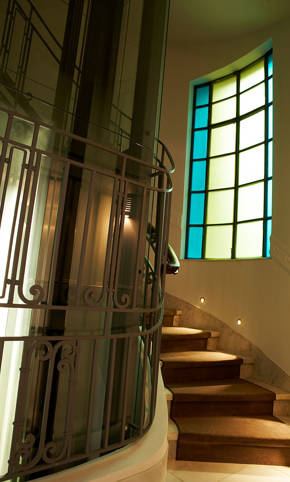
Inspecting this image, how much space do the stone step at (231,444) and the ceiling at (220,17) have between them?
428 cm

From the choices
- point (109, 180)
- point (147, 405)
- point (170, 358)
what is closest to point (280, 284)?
point (170, 358)

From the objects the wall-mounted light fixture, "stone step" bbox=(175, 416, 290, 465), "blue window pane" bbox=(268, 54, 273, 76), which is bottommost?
"stone step" bbox=(175, 416, 290, 465)

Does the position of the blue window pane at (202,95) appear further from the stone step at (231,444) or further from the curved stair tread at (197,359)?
the stone step at (231,444)

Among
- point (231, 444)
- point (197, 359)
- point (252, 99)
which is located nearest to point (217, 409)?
point (231, 444)

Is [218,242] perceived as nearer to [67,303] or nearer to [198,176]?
[198,176]

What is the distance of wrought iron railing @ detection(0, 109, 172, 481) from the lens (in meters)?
1.37

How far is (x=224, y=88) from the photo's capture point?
4.84 meters

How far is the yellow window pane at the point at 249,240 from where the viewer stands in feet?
13.1

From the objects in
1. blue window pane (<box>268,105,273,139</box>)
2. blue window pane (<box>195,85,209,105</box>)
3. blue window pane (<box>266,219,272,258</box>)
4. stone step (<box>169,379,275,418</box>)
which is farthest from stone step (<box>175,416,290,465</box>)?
blue window pane (<box>195,85,209,105</box>)

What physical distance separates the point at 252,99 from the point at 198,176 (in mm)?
1147

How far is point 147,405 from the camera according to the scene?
6.34ft

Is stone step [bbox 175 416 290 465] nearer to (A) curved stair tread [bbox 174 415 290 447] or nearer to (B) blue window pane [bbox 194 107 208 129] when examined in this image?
(A) curved stair tread [bbox 174 415 290 447]

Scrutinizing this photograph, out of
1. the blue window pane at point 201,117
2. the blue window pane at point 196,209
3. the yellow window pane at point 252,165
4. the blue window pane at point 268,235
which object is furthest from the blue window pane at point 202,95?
the blue window pane at point 268,235

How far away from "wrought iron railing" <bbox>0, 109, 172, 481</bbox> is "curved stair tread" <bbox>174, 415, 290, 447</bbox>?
0.84 m
